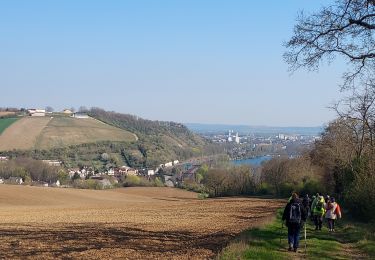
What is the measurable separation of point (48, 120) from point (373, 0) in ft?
619

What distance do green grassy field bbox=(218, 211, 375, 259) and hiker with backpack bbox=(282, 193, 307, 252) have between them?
343mm

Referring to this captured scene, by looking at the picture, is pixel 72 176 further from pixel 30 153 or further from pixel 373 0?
pixel 373 0

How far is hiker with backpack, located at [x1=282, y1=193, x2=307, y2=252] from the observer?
18.0 m

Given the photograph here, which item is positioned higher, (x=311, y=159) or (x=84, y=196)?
(x=311, y=159)

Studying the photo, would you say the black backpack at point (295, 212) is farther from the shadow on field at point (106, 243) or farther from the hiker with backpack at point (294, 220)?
the shadow on field at point (106, 243)

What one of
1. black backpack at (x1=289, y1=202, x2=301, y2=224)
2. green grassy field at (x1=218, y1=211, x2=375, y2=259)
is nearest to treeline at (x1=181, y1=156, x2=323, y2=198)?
green grassy field at (x1=218, y1=211, x2=375, y2=259)

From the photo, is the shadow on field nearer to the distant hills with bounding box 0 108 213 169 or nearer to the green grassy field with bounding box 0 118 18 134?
the distant hills with bounding box 0 108 213 169

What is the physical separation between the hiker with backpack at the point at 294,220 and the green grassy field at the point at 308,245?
1.12 feet

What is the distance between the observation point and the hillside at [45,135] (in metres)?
168

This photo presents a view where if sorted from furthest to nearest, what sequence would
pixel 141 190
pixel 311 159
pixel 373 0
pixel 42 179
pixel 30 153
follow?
pixel 30 153 < pixel 42 179 < pixel 141 190 < pixel 311 159 < pixel 373 0

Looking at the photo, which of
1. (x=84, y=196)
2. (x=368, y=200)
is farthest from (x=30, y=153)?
(x=368, y=200)

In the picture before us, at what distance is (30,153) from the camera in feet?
541

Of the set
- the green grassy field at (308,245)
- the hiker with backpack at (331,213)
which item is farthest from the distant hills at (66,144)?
the green grassy field at (308,245)

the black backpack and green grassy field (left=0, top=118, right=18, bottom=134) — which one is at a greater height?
green grassy field (left=0, top=118, right=18, bottom=134)
